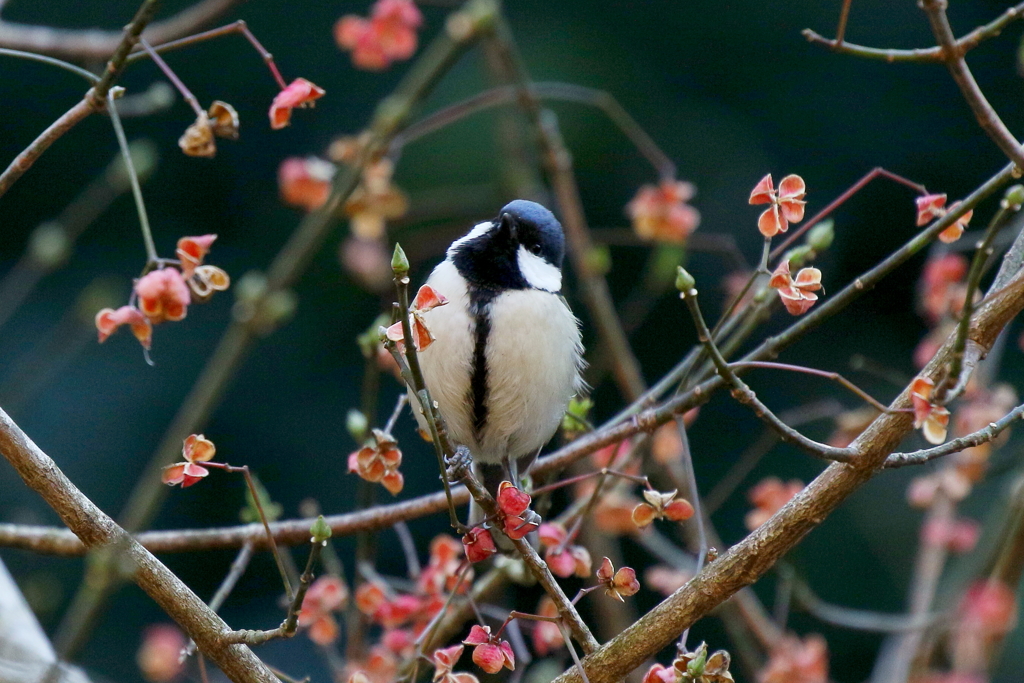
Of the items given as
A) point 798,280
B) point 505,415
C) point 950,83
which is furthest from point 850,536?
point 798,280

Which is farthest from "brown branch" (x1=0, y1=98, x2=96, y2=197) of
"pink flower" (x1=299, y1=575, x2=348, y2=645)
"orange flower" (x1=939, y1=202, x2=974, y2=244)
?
"orange flower" (x1=939, y1=202, x2=974, y2=244)

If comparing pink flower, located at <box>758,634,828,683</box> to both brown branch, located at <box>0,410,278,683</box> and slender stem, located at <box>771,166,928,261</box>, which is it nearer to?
slender stem, located at <box>771,166,928,261</box>

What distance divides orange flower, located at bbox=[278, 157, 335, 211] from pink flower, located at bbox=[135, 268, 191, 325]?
88cm

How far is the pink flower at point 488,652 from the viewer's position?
1.11 meters

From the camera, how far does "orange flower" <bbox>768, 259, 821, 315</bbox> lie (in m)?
1.16

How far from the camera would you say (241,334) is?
1.14 m

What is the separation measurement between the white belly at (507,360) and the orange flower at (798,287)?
49cm

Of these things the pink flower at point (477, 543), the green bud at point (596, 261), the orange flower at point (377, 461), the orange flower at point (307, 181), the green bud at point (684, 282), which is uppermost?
the orange flower at point (307, 181)

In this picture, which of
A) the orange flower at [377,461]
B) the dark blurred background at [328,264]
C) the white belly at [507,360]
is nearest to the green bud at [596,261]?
the white belly at [507,360]

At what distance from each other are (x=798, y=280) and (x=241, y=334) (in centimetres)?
64

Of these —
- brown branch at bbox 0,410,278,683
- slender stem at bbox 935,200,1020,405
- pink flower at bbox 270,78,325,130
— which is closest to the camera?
slender stem at bbox 935,200,1020,405

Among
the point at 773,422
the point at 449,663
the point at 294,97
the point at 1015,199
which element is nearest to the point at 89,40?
the point at 294,97

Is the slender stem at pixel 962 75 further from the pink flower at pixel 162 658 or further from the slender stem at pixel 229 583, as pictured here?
the pink flower at pixel 162 658

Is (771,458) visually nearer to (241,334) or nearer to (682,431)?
(682,431)
